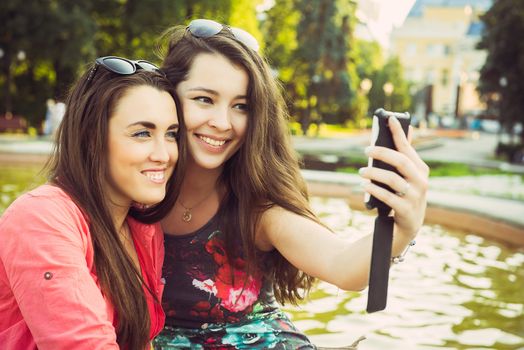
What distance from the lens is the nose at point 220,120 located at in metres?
2.37

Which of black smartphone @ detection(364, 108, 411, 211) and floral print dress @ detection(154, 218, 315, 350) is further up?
black smartphone @ detection(364, 108, 411, 211)

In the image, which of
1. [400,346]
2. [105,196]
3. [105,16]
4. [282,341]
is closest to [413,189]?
[105,196]

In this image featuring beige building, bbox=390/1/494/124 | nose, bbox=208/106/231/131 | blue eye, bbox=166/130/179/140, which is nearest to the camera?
blue eye, bbox=166/130/179/140

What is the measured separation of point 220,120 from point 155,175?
40cm

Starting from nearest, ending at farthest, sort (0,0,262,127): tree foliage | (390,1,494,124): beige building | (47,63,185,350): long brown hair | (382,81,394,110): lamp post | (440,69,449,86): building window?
(47,63,185,350): long brown hair → (0,0,262,127): tree foliage → (382,81,394,110): lamp post → (440,69,449,86): building window → (390,1,494,124): beige building

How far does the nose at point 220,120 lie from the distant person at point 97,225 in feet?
0.57

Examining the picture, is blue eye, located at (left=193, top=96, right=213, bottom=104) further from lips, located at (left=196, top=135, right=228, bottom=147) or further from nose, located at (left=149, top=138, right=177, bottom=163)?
nose, located at (left=149, top=138, right=177, bottom=163)

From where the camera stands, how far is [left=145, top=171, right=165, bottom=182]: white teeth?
208 cm

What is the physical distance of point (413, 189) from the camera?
150 cm

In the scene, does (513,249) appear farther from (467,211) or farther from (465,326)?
(465,326)

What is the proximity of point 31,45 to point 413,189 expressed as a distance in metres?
24.3

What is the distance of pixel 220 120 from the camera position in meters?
2.37

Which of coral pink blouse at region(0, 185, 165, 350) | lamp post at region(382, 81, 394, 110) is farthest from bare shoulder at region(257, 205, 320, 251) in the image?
lamp post at region(382, 81, 394, 110)

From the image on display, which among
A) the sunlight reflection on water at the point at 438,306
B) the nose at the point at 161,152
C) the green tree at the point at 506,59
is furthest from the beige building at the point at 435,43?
the nose at the point at 161,152
